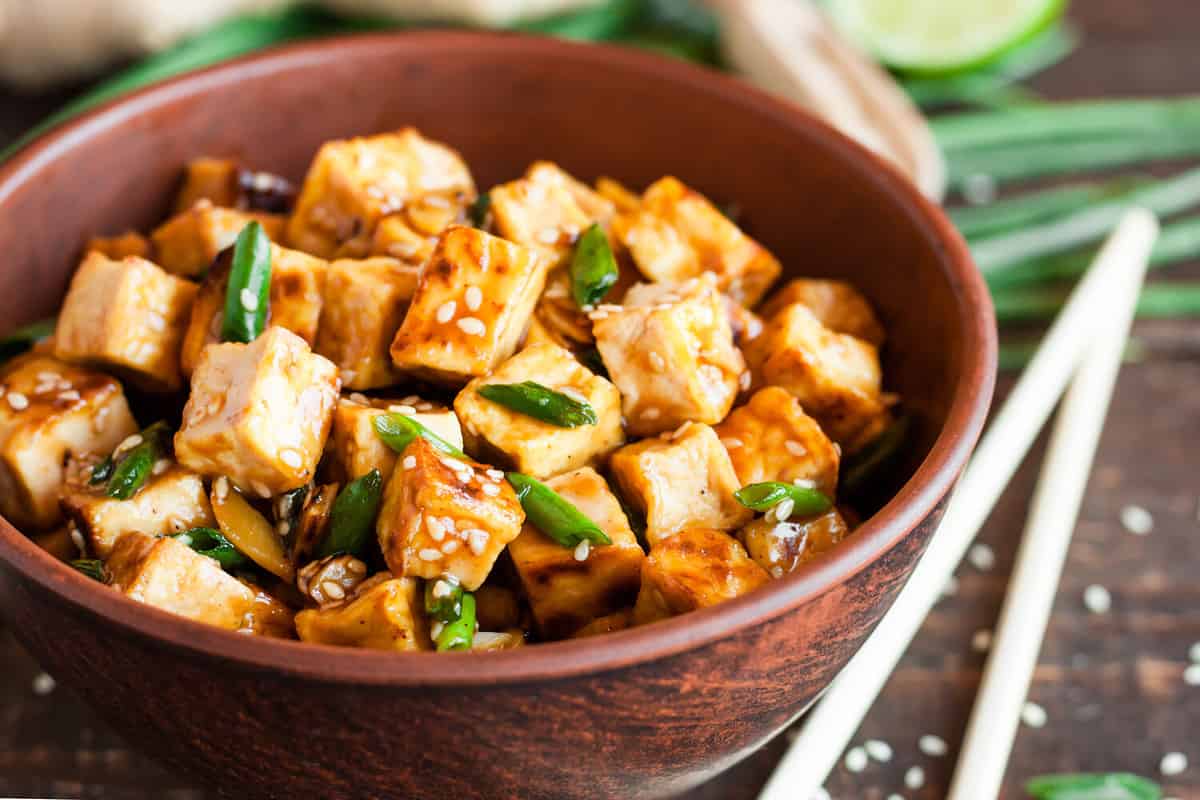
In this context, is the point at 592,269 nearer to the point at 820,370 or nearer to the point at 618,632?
the point at 820,370

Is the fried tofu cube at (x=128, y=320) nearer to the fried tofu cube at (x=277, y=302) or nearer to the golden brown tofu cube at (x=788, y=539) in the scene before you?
the fried tofu cube at (x=277, y=302)

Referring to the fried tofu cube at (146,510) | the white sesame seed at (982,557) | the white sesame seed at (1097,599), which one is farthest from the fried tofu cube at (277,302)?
the white sesame seed at (1097,599)

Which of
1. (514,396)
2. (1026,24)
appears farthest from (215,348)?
(1026,24)

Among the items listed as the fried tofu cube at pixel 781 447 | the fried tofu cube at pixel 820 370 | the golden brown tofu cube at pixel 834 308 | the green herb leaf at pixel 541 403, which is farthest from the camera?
the golden brown tofu cube at pixel 834 308

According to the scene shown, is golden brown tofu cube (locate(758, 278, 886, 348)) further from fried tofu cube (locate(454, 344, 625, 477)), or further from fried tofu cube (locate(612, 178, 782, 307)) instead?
fried tofu cube (locate(454, 344, 625, 477))

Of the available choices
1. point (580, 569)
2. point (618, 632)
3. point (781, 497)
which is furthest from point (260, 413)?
point (781, 497)
